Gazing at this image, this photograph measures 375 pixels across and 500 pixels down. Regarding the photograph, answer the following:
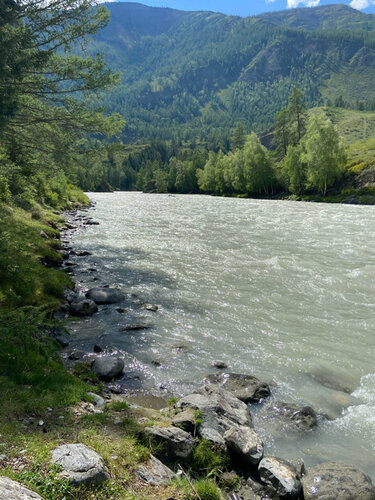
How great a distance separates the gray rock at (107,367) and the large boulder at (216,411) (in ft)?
8.93

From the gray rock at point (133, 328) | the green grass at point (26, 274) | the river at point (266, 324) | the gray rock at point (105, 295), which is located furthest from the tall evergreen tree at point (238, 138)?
the gray rock at point (133, 328)

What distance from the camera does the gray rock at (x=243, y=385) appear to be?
8.59 meters

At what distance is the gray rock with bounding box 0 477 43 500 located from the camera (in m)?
3.44

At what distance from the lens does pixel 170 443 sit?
5.96 meters

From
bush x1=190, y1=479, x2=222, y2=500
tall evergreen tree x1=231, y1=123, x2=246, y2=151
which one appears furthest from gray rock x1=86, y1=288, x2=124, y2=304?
tall evergreen tree x1=231, y1=123, x2=246, y2=151

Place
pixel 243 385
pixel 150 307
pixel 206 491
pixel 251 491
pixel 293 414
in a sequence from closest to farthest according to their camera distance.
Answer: pixel 206 491 < pixel 251 491 < pixel 293 414 < pixel 243 385 < pixel 150 307

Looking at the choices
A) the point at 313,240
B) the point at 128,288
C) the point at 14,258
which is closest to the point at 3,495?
the point at 14,258

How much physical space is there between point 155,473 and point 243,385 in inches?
164

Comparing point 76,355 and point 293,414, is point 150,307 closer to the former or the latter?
point 76,355

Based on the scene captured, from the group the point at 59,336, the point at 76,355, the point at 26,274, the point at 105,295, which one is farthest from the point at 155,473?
the point at 26,274

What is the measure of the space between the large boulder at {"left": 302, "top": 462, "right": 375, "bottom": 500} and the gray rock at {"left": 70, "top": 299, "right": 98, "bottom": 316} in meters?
10.4

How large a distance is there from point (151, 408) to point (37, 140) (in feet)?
55.2

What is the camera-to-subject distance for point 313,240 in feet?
92.1

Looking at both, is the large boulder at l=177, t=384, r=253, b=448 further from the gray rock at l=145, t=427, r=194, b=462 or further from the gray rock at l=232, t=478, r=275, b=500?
the gray rock at l=232, t=478, r=275, b=500
